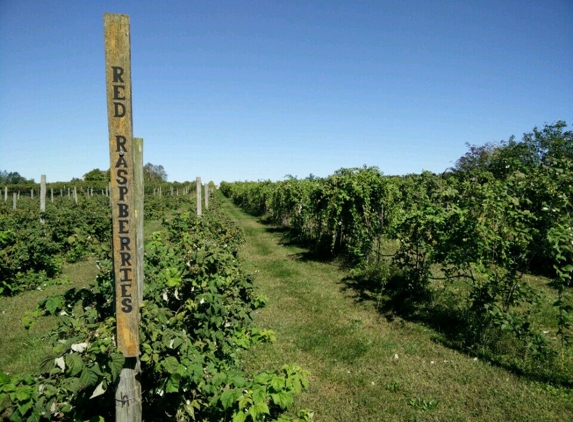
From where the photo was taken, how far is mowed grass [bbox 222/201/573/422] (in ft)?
13.2

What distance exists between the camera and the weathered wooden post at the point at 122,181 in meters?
2.16

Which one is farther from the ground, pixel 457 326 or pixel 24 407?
pixel 24 407

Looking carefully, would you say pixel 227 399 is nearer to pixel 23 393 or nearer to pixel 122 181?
pixel 23 393

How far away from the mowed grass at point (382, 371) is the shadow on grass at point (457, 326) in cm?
17

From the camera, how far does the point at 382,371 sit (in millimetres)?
4895

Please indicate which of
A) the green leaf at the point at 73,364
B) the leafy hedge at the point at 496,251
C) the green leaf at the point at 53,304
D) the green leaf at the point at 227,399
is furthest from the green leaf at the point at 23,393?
the leafy hedge at the point at 496,251

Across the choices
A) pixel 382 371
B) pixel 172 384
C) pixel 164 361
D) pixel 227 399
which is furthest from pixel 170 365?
pixel 382 371

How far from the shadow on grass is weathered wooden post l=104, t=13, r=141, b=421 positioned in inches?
197

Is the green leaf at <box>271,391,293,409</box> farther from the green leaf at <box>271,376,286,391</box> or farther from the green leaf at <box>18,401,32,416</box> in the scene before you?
the green leaf at <box>18,401,32,416</box>

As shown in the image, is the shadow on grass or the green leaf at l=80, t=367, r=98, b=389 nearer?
the green leaf at l=80, t=367, r=98, b=389

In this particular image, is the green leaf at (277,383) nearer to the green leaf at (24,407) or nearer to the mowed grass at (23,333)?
the green leaf at (24,407)

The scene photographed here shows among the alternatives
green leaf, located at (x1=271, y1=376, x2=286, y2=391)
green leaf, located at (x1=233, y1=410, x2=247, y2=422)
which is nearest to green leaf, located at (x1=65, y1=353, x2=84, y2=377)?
green leaf, located at (x1=233, y1=410, x2=247, y2=422)

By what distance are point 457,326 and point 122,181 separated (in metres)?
6.01

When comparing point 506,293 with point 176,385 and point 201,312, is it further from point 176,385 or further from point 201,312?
point 176,385
